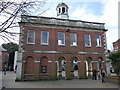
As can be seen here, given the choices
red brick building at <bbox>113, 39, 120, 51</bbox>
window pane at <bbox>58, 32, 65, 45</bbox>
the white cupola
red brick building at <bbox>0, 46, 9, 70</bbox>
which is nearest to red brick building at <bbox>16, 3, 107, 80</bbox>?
window pane at <bbox>58, 32, 65, 45</bbox>

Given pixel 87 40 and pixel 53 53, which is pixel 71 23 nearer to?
pixel 87 40

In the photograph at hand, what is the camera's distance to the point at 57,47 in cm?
2050

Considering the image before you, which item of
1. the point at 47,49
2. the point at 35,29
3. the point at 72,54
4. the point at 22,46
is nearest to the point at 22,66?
the point at 22,46

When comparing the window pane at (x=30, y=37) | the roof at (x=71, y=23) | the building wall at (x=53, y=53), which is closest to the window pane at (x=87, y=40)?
the building wall at (x=53, y=53)

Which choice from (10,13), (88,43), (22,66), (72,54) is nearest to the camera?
(10,13)

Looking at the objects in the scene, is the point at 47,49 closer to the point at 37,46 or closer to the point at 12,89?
the point at 37,46

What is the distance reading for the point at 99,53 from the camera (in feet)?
73.2

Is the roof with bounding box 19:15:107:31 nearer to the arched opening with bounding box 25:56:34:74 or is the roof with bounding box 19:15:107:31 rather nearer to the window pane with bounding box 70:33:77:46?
the window pane with bounding box 70:33:77:46

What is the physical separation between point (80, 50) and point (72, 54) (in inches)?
64.3

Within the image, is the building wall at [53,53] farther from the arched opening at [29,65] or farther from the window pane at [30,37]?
the window pane at [30,37]

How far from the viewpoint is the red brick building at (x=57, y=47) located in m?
18.9

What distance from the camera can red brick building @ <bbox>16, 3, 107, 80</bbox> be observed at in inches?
746

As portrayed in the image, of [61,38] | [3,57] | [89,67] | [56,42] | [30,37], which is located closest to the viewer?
[30,37]

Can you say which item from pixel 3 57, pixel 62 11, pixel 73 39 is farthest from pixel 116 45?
pixel 3 57
